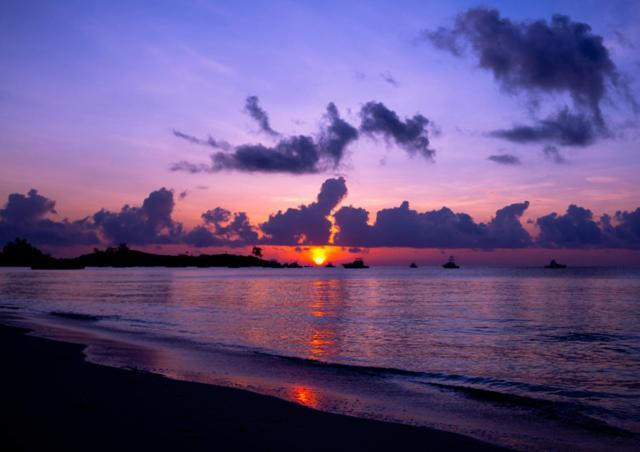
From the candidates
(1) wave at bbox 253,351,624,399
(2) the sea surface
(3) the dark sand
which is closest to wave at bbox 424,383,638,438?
(2) the sea surface

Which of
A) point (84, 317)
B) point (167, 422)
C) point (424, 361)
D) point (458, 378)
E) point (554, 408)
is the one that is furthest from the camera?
point (84, 317)

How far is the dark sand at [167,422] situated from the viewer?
397 inches

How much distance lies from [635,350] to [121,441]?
2617 centimetres

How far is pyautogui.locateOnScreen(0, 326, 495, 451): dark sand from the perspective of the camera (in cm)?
1008

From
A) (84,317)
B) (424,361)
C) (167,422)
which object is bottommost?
(84,317)

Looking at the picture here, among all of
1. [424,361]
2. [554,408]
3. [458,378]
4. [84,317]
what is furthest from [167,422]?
[84,317]

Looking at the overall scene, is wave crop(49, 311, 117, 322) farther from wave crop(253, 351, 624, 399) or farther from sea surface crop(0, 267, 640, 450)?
wave crop(253, 351, 624, 399)

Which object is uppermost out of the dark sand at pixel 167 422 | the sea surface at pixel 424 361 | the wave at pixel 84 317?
the dark sand at pixel 167 422

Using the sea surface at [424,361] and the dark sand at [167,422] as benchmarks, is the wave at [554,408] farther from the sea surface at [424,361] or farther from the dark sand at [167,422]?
the dark sand at [167,422]

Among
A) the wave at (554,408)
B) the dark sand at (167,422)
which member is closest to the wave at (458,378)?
the wave at (554,408)

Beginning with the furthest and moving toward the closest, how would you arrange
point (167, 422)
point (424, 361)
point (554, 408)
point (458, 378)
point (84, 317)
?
point (84, 317)
point (424, 361)
point (458, 378)
point (554, 408)
point (167, 422)

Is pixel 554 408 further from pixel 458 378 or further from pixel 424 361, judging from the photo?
pixel 424 361

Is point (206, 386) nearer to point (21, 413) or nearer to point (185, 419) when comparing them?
point (185, 419)

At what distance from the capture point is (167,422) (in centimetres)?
1159
